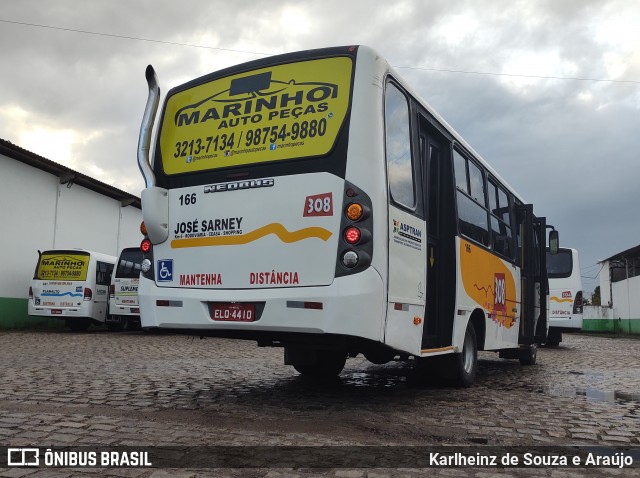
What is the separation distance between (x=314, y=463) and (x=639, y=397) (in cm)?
501

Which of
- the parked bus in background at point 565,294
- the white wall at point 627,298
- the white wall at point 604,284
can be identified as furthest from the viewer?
the white wall at point 604,284

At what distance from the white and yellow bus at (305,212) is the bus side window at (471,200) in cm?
34

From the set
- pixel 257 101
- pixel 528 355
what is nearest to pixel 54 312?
pixel 528 355

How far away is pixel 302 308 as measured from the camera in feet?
17.8

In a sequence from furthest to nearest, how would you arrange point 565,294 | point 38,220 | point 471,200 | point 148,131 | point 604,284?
1. point 604,284
2. point 38,220
3. point 565,294
4. point 471,200
5. point 148,131

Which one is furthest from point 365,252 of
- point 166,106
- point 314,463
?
point 166,106

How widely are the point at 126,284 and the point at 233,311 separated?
14158 mm

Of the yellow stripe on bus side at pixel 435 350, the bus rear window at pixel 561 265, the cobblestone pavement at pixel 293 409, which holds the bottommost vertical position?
the cobblestone pavement at pixel 293 409

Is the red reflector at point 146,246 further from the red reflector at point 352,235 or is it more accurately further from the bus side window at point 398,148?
the bus side window at point 398,148

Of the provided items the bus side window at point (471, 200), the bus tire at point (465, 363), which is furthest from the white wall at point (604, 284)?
the bus tire at point (465, 363)

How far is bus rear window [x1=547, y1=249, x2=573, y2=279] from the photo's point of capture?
1777 cm

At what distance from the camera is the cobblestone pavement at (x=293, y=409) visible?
4512 mm

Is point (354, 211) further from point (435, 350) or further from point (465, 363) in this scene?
point (465, 363)

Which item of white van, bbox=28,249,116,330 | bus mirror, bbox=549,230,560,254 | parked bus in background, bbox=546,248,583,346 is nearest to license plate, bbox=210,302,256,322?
bus mirror, bbox=549,230,560,254
